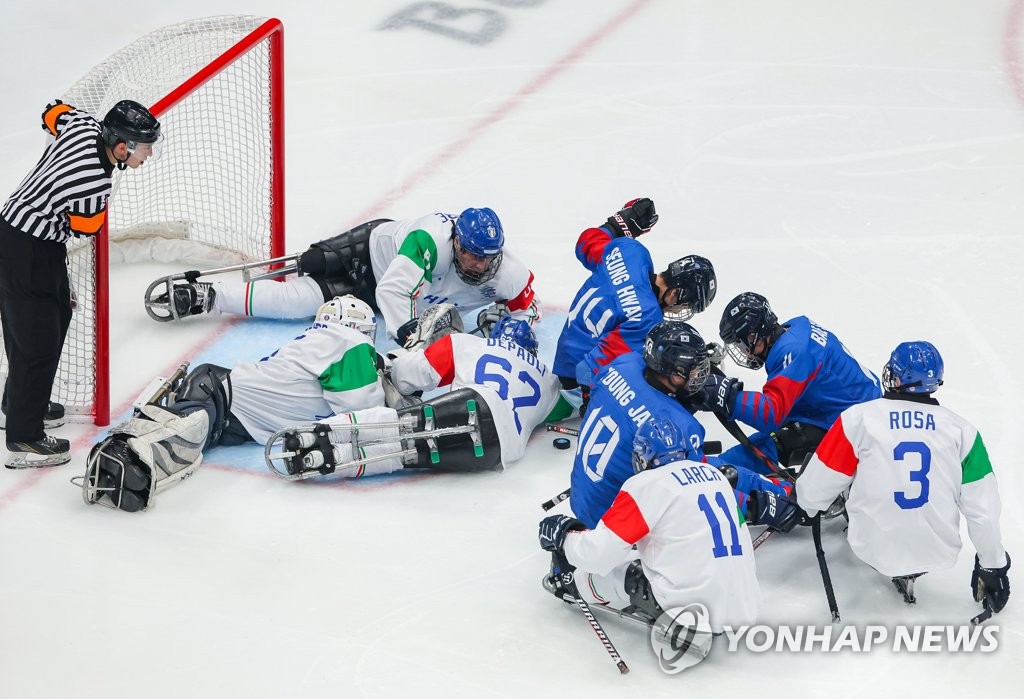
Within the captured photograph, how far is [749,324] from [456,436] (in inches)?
44.0

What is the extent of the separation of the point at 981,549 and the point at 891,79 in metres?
4.93

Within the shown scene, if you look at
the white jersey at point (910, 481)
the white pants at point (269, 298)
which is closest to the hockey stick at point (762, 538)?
the white jersey at point (910, 481)

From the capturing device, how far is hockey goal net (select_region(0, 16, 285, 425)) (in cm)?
620

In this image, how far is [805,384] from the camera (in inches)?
204

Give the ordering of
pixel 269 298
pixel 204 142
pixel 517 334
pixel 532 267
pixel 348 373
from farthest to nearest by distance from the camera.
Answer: pixel 532 267 → pixel 204 142 → pixel 269 298 → pixel 517 334 → pixel 348 373

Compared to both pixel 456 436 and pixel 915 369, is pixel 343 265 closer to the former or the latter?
pixel 456 436

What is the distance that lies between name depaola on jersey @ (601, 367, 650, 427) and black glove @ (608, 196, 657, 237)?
1440mm

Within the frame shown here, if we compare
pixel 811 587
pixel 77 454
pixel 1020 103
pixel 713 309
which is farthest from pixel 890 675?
pixel 1020 103

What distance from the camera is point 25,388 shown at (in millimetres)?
5180

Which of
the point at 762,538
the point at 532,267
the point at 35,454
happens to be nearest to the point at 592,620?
the point at 762,538

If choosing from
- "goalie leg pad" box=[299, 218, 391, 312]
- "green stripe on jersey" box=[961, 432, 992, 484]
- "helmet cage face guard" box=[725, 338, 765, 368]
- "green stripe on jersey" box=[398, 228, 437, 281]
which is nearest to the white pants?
"goalie leg pad" box=[299, 218, 391, 312]

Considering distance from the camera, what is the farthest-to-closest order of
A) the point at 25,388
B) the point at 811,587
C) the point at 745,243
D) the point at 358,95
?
the point at 358,95
the point at 745,243
the point at 25,388
the point at 811,587

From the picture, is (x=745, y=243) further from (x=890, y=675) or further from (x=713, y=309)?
(x=890, y=675)

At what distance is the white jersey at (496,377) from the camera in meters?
5.34
